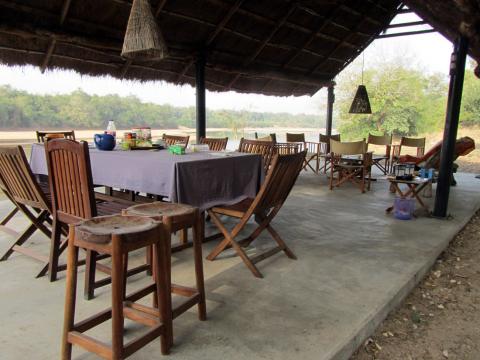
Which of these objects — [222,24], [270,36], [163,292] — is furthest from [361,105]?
[163,292]

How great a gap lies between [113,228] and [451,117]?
12.8 ft

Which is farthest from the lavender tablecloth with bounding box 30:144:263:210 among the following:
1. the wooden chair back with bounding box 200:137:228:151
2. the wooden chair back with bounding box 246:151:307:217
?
the wooden chair back with bounding box 200:137:228:151

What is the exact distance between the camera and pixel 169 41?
5.88 meters

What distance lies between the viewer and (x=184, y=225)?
181cm

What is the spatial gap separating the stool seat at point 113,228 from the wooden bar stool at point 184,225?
0.12m

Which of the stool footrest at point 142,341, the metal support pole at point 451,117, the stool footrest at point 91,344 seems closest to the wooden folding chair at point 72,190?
the stool footrest at point 91,344

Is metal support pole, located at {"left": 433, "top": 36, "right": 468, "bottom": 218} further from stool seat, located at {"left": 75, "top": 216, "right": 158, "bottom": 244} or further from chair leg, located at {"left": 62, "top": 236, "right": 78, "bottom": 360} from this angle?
chair leg, located at {"left": 62, "top": 236, "right": 78, "bottom": 360}

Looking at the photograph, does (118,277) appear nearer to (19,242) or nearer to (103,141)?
(19,242)

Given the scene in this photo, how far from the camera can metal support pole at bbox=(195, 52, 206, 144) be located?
250 inches

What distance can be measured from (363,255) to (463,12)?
252 cm

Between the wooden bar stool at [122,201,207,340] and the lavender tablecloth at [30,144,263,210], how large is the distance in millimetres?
506

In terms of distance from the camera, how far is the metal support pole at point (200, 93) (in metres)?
6.34

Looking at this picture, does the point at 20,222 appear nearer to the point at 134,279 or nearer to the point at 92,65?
the point at 134,279

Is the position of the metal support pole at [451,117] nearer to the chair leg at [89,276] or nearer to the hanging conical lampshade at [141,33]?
the hanging conical lampshade at [141,33]
